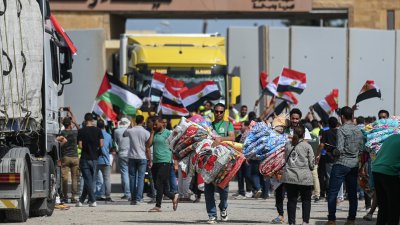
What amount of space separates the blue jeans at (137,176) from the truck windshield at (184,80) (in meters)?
5.76

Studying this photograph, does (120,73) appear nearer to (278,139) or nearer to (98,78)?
(98,78)

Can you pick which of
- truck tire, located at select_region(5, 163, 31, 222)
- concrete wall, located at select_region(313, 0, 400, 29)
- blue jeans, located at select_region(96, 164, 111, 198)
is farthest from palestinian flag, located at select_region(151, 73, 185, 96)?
concrete wall, located at select_region(313, 0, 400, 29)

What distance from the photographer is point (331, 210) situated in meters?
17.8

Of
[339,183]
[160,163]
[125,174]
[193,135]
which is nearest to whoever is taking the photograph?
[339,183]

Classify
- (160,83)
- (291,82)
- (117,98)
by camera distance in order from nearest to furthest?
(117,98) → (160,83) → (291,82)

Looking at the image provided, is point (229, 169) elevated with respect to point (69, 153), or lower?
elevated

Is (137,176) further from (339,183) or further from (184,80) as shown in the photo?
(339,183)

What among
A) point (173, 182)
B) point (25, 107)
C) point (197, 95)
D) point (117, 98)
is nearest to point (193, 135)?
point (25, 107)

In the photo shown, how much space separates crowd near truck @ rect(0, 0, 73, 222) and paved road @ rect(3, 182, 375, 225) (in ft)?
2.29

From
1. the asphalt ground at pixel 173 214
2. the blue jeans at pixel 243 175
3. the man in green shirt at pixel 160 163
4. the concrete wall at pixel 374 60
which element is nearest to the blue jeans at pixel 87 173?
the asphalt ground at pixel 173 214

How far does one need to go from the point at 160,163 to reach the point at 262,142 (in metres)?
3.28

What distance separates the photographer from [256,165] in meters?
26.8

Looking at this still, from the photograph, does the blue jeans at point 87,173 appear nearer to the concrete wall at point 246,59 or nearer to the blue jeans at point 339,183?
the blue jeans at point 339,183

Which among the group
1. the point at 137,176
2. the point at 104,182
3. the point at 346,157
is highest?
the point at 346,157
